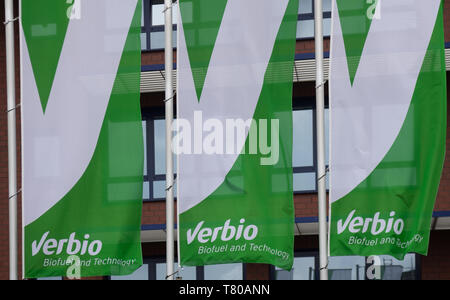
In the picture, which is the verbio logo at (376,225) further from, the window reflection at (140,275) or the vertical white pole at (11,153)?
the window reflection at (140,275)

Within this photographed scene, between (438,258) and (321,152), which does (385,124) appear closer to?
(321,152)

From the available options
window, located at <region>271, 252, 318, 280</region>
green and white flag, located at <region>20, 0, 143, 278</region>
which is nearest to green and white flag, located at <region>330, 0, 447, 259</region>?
green and white flag, located at <region>20, 0, 143, 278</region>

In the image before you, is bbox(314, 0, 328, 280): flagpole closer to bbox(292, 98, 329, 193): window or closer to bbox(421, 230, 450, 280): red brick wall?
bbox(292, 98, 329, 193): window

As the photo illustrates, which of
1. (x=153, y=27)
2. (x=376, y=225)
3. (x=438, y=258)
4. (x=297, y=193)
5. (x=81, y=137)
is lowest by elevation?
(x=438, y=258)

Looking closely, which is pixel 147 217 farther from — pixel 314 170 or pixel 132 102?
pixel 132 102

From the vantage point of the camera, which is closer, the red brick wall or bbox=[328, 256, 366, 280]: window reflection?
the red brick wall

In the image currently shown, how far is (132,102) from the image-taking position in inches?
727

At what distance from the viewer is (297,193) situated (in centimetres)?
2445

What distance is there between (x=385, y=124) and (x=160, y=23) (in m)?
9.05

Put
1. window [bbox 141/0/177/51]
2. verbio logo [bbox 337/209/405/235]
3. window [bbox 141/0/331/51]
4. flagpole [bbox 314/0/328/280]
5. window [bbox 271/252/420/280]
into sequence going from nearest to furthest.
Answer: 1. verbio logo [bbox 337/209/405/235]
2. flagpole [bbox 314/0/328/280]
3. window [bbox 271/252/420/280]
4. window [bbox 141/0/331/51]
5. window [bbox 141/0/177/51]

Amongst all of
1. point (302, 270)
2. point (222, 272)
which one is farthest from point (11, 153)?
point (302, 270)

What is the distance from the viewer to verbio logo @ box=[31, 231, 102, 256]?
1803 cm

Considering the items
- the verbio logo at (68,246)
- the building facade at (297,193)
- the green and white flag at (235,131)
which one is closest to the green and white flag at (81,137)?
the verbio logo at (68,246)

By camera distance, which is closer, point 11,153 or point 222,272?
point 11,153
